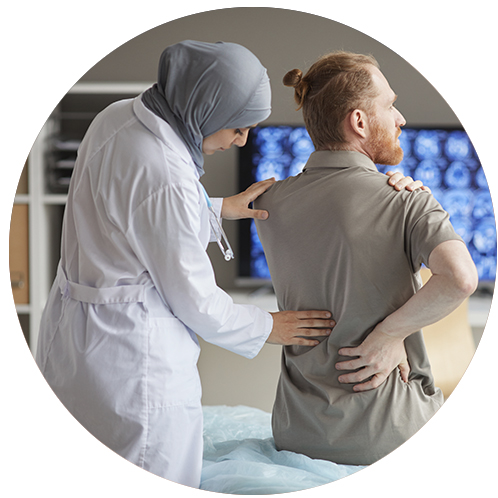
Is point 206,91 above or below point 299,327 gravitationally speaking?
above

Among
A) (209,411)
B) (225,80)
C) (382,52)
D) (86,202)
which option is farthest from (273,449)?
(382,52)

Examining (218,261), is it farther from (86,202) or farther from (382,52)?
(382,52)

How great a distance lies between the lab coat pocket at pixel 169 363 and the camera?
94 centimetres

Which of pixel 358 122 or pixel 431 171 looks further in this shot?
pixel 431 171

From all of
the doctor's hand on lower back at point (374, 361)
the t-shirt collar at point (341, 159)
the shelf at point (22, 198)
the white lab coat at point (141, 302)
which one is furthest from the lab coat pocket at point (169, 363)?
the shelf at point (22, 198)

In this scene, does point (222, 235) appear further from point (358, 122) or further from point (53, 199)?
point (53, 199)

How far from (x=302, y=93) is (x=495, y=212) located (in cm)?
52

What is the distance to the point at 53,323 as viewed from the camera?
40.4 inches

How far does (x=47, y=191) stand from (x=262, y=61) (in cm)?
93

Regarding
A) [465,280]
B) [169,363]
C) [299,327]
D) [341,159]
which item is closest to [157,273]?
[169,363]

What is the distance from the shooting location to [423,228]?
0.89 m

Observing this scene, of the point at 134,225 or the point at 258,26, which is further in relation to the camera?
the point at 258,26

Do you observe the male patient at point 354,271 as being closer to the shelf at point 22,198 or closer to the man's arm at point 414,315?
the man's arm at point 414,315

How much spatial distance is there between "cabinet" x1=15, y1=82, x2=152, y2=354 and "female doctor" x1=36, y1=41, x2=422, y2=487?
0.16m
